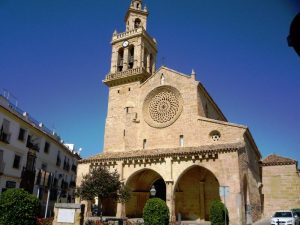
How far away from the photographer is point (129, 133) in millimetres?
26453

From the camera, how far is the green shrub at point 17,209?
12.3m

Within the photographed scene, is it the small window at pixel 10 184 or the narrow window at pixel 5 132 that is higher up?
the narrow window at pixel 5 132

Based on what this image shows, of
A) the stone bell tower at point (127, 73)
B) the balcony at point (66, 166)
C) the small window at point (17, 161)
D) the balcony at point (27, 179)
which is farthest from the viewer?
the balcony at point (66, 166)

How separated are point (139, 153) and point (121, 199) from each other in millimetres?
4438

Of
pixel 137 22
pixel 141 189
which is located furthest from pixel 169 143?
pixel 137 22

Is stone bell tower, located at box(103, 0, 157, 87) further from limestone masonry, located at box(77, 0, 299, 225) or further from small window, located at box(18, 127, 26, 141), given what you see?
small window, located at box(18, 127, 26, 141)

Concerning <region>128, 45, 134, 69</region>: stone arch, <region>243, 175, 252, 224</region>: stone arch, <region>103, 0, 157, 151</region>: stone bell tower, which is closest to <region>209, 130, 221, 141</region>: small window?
<region>243, 175, 252, 224</region>: stone arch

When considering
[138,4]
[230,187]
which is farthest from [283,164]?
[138,4]

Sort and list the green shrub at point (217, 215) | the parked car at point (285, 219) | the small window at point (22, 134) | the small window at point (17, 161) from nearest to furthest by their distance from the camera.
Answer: the green shrub at point (217, 215)
the parked car at point (285, 219)
the small window at point (17, 161)
the small window at point (22, 134)

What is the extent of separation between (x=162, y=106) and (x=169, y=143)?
362cm

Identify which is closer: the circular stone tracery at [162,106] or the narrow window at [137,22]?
the circular stone tracery at [162,106]

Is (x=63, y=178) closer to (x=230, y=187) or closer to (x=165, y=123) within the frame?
(x=165, y=123)

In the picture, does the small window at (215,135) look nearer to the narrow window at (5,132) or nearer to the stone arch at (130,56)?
the stone arch at (130,56)

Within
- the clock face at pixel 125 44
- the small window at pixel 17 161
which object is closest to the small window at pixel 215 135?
the clock face at pixel 125 44
